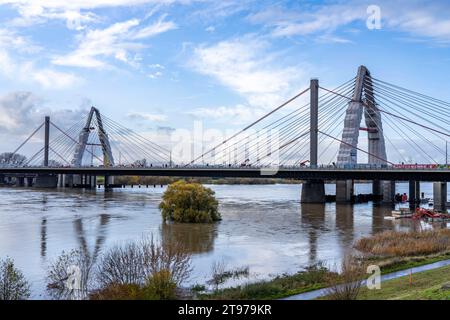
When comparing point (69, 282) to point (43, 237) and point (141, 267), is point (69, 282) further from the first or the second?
point (43, 237)

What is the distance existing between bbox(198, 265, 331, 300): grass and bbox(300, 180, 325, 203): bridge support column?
180ft

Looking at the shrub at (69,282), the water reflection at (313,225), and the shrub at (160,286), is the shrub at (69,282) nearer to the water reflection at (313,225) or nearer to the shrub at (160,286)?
the shrub at (160,286)

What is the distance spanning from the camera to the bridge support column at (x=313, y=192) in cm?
7788

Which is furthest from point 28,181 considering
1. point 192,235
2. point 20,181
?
point 192,235

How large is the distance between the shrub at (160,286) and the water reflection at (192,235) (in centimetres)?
1264

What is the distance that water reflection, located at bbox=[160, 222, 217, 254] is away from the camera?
1280 inches

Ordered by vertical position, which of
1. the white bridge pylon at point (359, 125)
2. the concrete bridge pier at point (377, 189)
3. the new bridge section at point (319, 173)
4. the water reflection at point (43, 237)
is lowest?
the water reflection at point (43, 237)

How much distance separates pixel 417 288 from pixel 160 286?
960cm

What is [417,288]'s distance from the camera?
19344mm

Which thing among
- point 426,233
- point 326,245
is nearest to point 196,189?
point 326,245

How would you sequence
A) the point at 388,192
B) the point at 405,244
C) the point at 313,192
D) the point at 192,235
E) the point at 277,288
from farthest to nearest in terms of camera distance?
the point at 388,192, the point at 313,192, the point at 192,235, the point at 405,244, the point at 277,288

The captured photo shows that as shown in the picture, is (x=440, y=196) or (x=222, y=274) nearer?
(x=222, y=274)

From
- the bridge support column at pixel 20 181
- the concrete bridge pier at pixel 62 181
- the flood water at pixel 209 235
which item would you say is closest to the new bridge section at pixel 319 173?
the flood water at pixel 209 235

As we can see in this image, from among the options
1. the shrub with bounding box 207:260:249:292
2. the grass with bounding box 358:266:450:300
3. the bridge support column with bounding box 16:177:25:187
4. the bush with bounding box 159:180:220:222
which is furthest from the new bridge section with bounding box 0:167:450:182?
the bridge support column with bounding box 16:177:25:187
